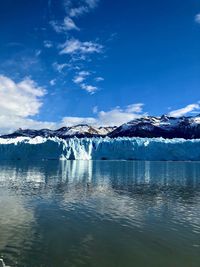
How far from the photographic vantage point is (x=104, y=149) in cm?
10288

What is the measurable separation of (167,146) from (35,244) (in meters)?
83.4

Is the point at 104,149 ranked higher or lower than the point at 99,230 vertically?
higher

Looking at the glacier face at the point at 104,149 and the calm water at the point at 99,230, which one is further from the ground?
the glacier face at the point at 104,149

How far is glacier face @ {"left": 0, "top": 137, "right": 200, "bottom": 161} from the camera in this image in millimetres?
95562

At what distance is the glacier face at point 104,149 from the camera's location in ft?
314

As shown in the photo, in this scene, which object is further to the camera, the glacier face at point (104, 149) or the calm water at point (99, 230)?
the glacier face at point (104, 149)

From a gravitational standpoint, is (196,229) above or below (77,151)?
below

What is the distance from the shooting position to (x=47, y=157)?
102 metres

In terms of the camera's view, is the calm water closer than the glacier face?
Yes

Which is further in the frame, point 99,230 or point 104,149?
point 104,149

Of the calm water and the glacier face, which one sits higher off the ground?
the glacier face

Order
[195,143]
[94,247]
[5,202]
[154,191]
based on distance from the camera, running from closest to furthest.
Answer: [94,247] < [5,202] < [154,191] < [195,143]

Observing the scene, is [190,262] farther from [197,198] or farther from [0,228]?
[197,198]

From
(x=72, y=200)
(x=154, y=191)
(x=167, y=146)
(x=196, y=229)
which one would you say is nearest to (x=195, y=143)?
(x=167, y=146)
